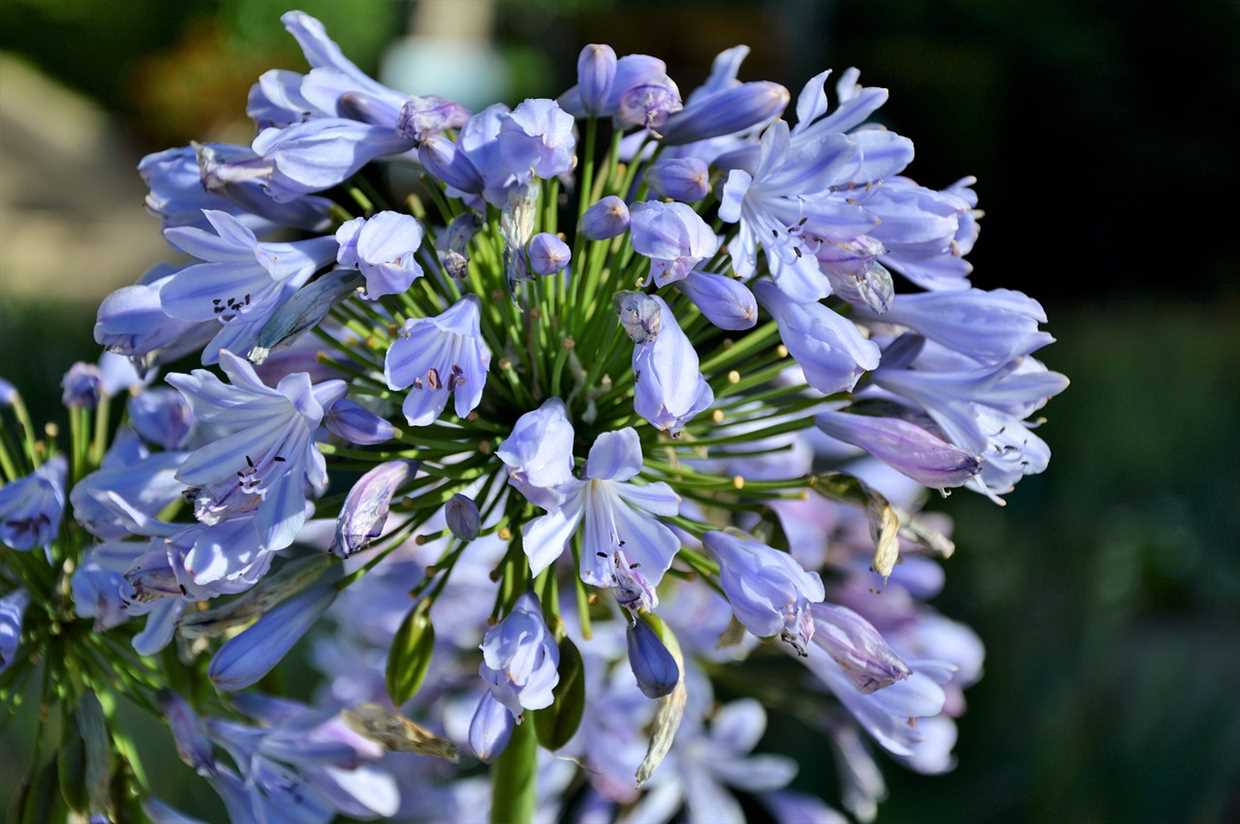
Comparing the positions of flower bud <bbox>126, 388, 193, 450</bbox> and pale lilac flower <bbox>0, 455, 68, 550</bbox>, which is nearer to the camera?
pale lilac flower <bbox>0, 455, 68, 550</bbox>

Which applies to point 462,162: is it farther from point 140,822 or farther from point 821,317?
point 140,822

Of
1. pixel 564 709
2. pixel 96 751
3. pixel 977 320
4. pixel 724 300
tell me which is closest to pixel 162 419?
pixel 96 751

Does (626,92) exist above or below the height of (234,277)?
above

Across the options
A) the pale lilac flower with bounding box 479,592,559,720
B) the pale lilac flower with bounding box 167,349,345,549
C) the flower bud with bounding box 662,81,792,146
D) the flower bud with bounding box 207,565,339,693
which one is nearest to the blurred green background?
the flower bud with bounding box 207,565,339,693

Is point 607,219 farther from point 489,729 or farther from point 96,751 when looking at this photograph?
point 96,751

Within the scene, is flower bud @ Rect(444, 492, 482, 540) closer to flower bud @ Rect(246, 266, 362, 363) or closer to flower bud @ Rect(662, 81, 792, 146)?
flower bud @ Rect(246, 266, 362, 363)

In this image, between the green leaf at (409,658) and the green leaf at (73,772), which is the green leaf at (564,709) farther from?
the green leaf at (73,772)

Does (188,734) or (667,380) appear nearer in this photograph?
(667,380)
